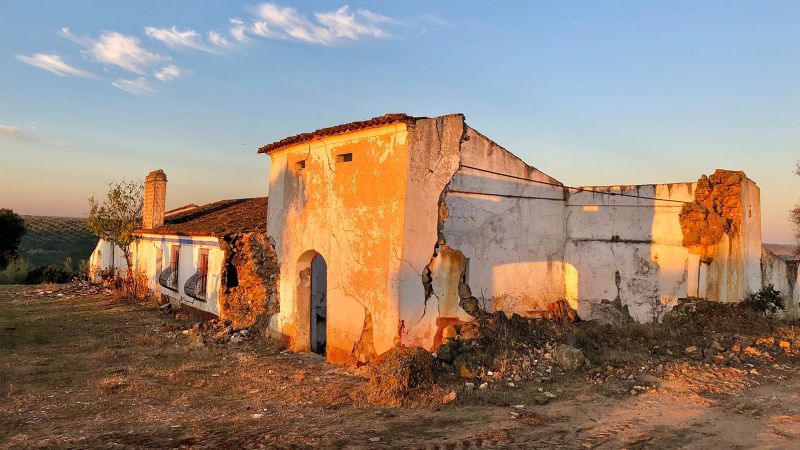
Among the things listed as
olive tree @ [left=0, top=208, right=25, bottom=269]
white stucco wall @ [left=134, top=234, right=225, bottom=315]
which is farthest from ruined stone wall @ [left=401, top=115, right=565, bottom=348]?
olive tree @ [left=0, top=208, right=25, bottom=269]

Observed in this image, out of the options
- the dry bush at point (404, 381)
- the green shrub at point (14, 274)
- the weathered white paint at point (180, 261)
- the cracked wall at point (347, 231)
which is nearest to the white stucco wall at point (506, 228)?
the cracked wall at point (347, 231)

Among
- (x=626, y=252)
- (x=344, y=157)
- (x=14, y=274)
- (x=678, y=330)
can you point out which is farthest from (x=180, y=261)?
(x=14, y=274)

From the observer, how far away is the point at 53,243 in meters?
45.1

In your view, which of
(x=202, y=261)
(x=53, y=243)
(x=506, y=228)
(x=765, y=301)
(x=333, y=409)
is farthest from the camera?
(x=53, y=243)

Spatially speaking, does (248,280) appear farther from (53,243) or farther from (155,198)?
(53,243)

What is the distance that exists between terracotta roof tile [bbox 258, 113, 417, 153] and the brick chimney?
961 centimetres

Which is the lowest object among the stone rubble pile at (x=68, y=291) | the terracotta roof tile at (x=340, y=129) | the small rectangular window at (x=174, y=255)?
the stone rubble pile at (x=68, y=291)

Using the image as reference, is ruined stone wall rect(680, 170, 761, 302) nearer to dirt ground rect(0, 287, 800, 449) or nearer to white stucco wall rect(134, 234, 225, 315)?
dirt ground rect(0, 287, 800, 449)

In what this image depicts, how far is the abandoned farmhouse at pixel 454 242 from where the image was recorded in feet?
31.0

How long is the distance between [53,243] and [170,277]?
34.8 meters

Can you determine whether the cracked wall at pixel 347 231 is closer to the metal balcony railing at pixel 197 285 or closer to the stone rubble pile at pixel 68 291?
the metal balcony railing at pixel 197 285

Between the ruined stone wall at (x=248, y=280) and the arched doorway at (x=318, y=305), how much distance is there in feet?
3.01

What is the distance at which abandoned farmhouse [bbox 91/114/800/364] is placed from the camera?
372 inches

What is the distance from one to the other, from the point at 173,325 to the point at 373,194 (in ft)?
26.0
